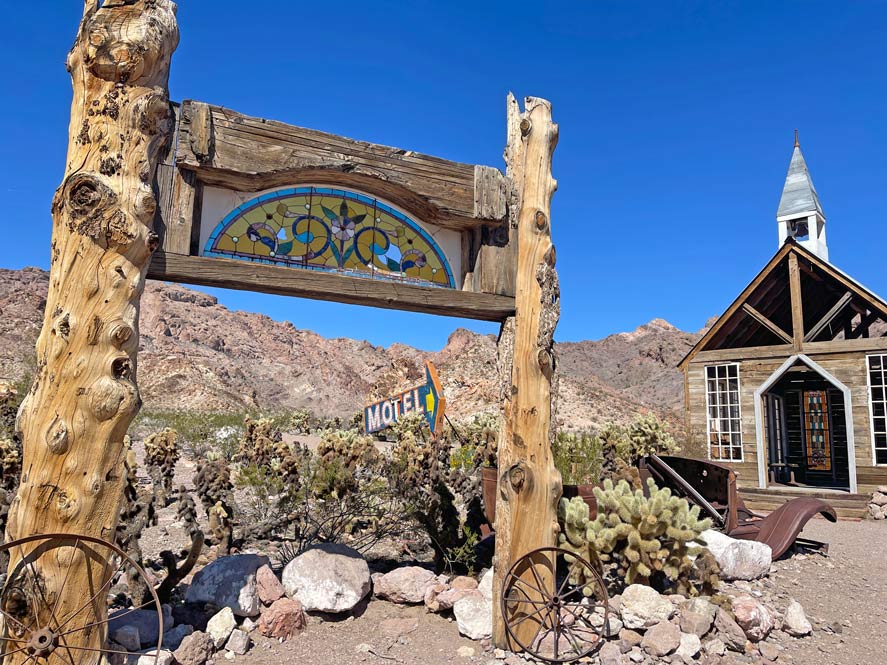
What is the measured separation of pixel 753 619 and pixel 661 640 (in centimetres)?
81

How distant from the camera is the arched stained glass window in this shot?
4.12 metres

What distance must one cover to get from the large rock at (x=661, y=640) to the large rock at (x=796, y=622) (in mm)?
1008

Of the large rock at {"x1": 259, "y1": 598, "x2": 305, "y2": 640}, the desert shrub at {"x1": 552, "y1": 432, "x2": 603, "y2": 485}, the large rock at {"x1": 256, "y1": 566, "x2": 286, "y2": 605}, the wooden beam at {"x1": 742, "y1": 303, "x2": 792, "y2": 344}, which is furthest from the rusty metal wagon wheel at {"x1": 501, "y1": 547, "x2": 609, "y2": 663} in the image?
the wooden beam at {"x1": 742, "y1": 303, "x2": 792, "y2": 344}

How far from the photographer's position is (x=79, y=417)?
315cm

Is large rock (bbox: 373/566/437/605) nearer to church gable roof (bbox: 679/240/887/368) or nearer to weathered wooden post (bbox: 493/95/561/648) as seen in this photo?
weathered wooden post (bbox: 493/95/561/648)

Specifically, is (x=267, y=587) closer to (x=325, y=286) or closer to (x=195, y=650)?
(x=195, y=650)

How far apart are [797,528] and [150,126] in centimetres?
665

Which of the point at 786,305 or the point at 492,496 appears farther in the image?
the point at 786,305

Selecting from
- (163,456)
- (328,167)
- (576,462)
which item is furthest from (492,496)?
(163,456)

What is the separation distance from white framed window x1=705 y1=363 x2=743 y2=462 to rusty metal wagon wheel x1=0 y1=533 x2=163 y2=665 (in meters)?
11.8

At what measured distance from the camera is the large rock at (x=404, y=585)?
4.59 metres

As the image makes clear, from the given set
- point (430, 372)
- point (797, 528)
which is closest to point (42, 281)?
point (430, 372)

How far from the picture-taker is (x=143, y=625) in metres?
3.78

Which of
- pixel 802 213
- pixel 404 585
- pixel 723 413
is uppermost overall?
pixel 802 213
